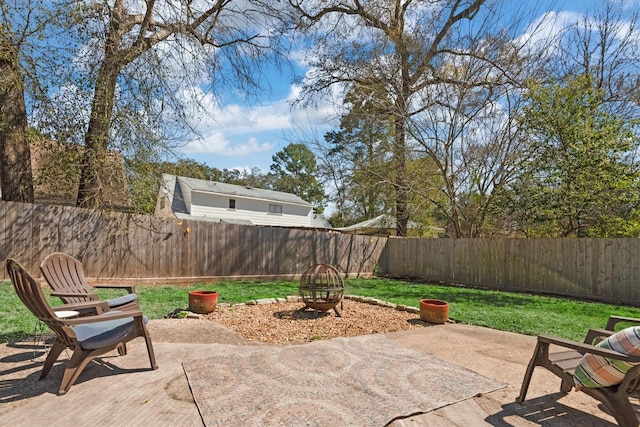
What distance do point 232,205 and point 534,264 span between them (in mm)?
16614

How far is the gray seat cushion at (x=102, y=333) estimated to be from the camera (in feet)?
9.50

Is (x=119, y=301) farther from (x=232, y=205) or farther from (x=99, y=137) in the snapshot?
(x=232, y=205)

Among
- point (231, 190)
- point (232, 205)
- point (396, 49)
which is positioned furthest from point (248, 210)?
point (396, 49)

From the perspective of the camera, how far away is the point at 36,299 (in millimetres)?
2748

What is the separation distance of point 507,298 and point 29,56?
33.1 ft

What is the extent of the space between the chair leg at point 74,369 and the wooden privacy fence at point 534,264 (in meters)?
9.54

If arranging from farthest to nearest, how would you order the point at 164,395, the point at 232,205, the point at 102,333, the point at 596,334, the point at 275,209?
the point at 275,209 < the point at 232,205 < the point at 102,333 < the point at 596,334 < the point at 164,395

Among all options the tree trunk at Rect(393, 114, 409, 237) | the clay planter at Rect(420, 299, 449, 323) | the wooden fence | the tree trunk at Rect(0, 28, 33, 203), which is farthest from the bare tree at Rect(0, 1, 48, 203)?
the tree trunk at Rect(393, 114, 409, 237)

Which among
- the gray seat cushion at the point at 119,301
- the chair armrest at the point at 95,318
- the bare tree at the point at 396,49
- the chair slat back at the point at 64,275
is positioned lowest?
the gray seat cushion at the point at 119,301

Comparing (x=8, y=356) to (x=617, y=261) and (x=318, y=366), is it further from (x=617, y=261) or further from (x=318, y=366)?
(x=617, y=261)

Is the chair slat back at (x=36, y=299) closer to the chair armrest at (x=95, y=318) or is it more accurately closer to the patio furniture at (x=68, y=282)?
the chair armrest at (x=95, y=318)

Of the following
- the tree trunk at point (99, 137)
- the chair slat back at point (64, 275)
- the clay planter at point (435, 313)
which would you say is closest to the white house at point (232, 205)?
the tree trunk at point (99, 137)

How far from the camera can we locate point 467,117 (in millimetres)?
9969

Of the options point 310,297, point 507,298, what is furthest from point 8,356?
point 507,298
